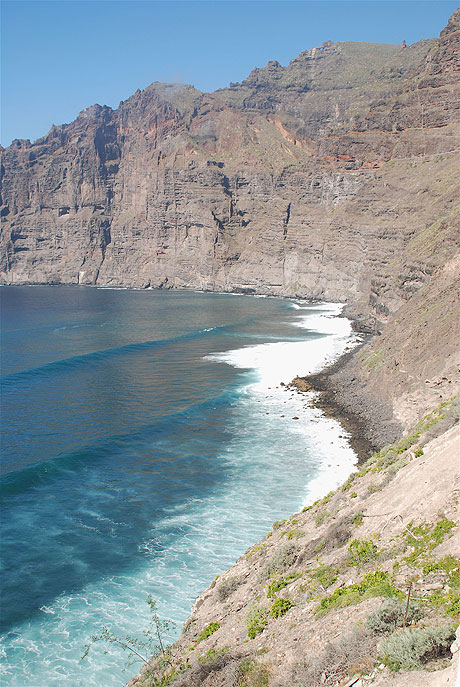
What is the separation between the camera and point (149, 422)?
34875mm

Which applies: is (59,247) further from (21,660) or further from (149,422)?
(21,660)

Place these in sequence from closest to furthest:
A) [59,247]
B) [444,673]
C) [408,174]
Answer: [444,673] → [408,174] → [59,247]

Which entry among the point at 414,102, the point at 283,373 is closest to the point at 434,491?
the point at 283,373

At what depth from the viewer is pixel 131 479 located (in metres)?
26.0

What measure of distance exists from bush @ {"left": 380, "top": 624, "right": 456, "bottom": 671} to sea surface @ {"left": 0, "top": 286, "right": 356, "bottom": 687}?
9169mm

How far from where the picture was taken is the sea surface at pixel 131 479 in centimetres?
1625

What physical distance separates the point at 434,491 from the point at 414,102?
96145 millimetres

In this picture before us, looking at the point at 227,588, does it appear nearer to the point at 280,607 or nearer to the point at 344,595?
the point at 280,607

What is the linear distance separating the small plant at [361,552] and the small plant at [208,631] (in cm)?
329

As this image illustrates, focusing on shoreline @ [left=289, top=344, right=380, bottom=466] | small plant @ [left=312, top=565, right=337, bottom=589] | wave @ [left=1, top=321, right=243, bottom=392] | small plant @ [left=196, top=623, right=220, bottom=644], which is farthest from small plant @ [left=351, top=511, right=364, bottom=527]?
wave @ [left=1, top=321, right=243, bottom=392]

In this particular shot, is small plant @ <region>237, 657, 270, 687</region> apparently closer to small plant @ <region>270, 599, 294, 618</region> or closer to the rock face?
small plant @ <region>270, 599, 294, 618</region>

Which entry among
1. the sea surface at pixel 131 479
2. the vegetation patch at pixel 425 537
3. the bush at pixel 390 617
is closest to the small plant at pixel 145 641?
the sea surface at pixel 131 479

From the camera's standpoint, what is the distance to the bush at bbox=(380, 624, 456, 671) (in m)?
7.22

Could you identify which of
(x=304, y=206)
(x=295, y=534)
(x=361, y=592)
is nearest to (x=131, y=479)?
(x=295, y=534)
